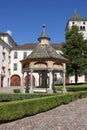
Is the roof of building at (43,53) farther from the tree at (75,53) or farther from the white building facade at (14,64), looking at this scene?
the white building facade at (14,64)

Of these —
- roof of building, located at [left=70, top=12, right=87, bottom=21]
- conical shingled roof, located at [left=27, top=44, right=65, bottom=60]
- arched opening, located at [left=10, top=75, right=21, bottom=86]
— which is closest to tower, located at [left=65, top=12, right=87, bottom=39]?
roof of building, located at [left=70, top=12, right=87, bottom=21]

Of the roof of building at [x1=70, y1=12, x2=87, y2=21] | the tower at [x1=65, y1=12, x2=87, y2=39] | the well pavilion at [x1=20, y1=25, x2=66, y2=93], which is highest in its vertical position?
the roof of building at [x1=70, y1=12, x2=87, y2=21]

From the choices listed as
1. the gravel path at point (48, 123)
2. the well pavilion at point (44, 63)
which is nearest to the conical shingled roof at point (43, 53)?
the well pavilion at point (44, 63)

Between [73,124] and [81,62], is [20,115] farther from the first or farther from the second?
[81,62]

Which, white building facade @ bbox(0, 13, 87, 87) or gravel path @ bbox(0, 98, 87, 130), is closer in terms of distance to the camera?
gravel path @ bbox(0, 98, 87, 130)

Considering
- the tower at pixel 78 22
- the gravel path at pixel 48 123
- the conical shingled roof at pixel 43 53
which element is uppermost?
the tower at pixel 78 22

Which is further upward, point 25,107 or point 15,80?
point 15,80

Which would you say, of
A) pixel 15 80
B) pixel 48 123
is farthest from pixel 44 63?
pixel 15 80

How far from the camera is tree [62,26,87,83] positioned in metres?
53.5

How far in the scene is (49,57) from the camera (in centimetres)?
2975

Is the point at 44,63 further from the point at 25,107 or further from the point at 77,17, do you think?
the point at 77,17

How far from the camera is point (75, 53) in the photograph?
5531 centimetres

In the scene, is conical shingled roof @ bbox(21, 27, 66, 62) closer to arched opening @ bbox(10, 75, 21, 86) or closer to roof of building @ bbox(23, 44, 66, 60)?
roof of building @ bbox(23, 44, 66, 60)

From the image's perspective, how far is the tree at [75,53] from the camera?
53500 millimetres
